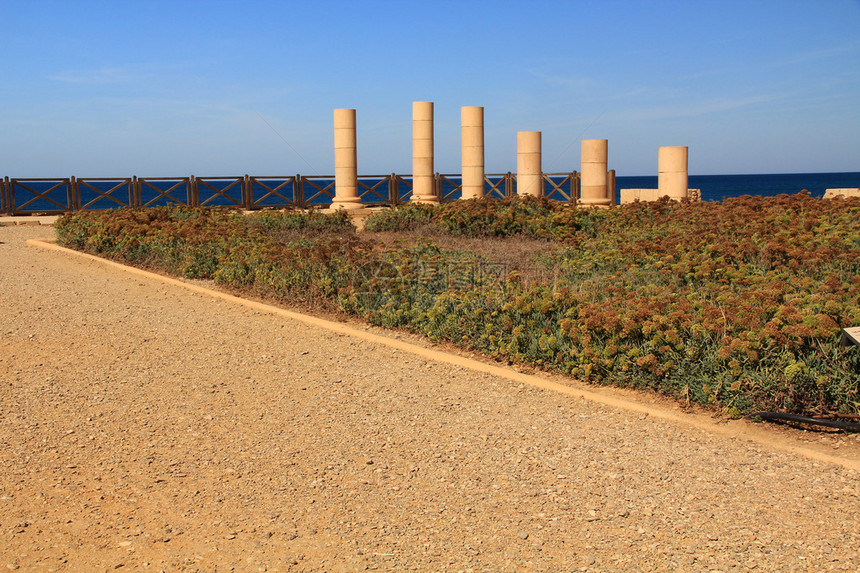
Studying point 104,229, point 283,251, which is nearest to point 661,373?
point 283,251

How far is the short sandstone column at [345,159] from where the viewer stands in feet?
73.7

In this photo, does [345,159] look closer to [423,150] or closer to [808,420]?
[423,150]

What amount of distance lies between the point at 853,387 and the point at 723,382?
2.77 feet

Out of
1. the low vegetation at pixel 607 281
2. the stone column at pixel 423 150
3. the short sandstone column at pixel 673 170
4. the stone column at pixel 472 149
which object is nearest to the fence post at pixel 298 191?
the stone column at pixel 423 150

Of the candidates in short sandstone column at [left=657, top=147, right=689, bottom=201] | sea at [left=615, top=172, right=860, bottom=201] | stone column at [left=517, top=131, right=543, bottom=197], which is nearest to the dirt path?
short sandstone column at [left=657, top=147, right=689, bottom=201]

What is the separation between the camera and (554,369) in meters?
6.61

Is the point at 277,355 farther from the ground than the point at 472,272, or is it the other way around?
the point at 472,272

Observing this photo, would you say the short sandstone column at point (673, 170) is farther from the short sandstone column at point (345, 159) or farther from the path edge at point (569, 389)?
the path edge at point (569, 389)

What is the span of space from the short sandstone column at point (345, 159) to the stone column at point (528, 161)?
16.6 feet

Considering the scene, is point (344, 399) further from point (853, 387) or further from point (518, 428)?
→ point (853, 387)

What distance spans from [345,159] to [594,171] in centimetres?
737

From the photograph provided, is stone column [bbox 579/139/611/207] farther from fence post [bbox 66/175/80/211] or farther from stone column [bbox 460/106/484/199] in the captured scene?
fence post [bbox 66/175/80/211]

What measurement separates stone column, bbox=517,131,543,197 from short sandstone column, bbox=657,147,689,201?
4257 mm

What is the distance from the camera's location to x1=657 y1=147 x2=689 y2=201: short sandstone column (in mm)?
19359
